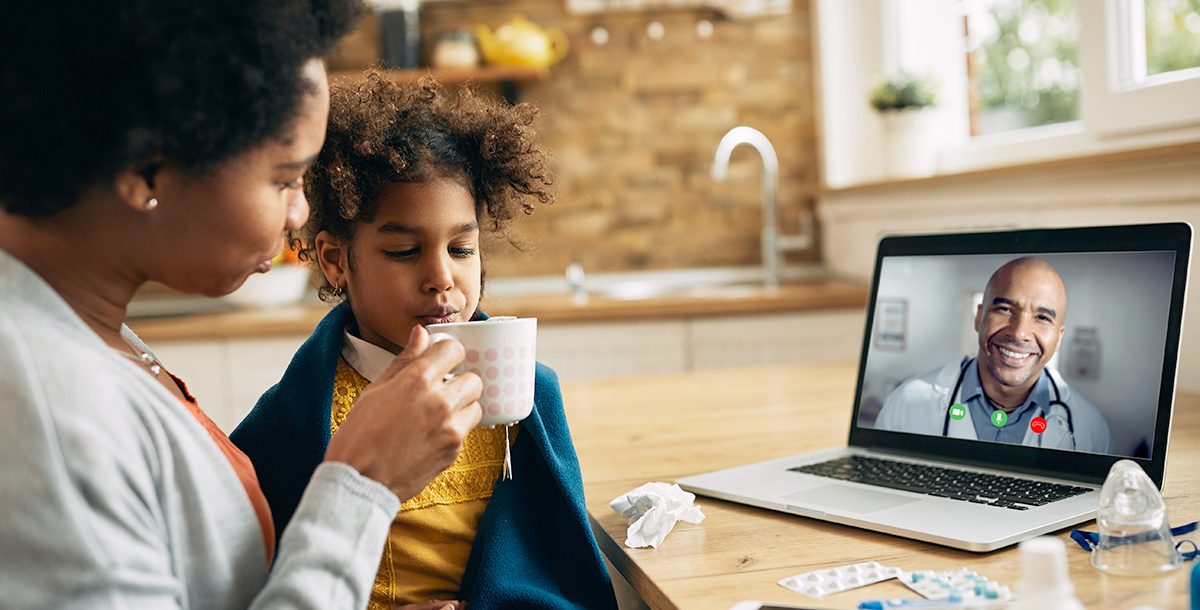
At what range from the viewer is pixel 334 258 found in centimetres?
126

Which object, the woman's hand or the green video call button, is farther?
the green video call button

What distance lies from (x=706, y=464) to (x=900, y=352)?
0.92 feet

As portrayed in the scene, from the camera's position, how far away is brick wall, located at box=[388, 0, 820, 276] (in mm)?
3629

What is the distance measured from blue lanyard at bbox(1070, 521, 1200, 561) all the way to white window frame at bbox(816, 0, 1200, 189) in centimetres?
114

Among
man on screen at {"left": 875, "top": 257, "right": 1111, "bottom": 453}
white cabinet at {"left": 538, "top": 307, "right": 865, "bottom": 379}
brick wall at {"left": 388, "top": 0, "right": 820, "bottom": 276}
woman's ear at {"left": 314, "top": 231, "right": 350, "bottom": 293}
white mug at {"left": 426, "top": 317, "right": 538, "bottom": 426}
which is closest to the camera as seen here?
white mug at {"left": 426, "top": 317, "right": 538, "bottom": 426}

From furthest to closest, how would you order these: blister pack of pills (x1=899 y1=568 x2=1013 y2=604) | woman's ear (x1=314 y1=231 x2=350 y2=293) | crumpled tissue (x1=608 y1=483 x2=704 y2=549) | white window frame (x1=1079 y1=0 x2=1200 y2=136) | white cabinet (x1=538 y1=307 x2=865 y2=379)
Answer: white cabinet (x1=538 y1=307 x2=865 y2=379) → white window frame (x1=1079 y1=0 x2=1200 y2=136) → woman's ear (x1=314 y1=231 x2=350 y2=293) → crumpled tissue (x1=608 y1=483 x2=704 y2=549) → blister pack of pills (x1=899 y1=568 x2=1013 y2=604)

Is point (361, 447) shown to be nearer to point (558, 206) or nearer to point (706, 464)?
point (706, 464)

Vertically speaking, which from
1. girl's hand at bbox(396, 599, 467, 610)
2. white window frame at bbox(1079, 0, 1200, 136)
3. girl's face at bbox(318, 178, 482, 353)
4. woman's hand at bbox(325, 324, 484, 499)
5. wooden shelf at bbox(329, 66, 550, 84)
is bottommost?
girl's hand at bbox(396, 599, 467, 610)

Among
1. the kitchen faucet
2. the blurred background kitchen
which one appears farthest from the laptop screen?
the kitchen faucet

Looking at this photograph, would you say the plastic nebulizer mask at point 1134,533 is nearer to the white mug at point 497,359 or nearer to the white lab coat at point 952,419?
the white lab coat at point 952,419

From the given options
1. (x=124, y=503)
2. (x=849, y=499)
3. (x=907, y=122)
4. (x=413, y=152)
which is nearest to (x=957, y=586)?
(x=849, y=499)

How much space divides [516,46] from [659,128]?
0.58 meters

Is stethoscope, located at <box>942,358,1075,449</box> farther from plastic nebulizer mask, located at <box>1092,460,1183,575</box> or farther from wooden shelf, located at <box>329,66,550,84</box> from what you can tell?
wooden shelf, located at <box>329,66,550,84</box>

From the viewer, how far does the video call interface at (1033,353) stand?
3.60 feet
